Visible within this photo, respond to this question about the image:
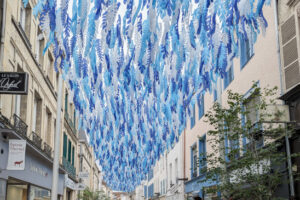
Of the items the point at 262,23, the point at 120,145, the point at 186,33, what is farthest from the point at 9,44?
the point at 120,145

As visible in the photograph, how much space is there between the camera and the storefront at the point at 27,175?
1295 cm

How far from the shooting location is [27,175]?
54.8ft

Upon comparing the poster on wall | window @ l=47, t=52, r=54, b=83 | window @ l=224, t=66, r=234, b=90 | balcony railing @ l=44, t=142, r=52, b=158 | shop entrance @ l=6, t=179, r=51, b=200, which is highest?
window @ l=47, t=52, r=54, b=83

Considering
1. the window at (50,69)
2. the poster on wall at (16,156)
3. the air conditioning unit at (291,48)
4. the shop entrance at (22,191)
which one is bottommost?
Answer: the shop entrance at (22,191)

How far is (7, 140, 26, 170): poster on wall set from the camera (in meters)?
12.4

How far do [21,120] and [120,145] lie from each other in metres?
7.68

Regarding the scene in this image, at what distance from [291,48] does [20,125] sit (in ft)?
30.0

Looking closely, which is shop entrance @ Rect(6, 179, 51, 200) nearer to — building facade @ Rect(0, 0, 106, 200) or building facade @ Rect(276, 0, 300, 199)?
building facade @ Rect(0, 0, 106, 200)

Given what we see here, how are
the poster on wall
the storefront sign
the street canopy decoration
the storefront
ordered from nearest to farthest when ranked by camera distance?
1. the street canopy decoration
2. the storefront sign
3. the poster on wall
4. the storefront

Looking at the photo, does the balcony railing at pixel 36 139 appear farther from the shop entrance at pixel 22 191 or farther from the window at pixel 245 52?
the window at pixel 245 52

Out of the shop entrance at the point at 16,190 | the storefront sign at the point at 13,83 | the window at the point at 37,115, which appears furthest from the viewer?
the window at the point at 37,115

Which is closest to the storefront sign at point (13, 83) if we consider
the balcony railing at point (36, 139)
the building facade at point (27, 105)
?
the building facade at point (27, 105)

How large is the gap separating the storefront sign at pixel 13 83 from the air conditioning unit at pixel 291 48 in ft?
22.9

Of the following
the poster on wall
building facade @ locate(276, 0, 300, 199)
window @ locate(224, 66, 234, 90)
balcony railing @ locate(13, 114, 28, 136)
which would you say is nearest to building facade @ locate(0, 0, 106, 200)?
balcony railing @ locate(13, 114, 28, 136)
